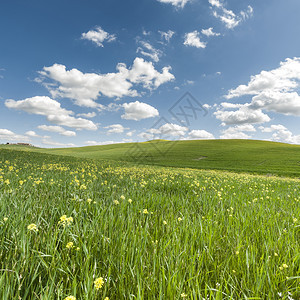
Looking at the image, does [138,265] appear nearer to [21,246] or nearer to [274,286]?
[21,246]

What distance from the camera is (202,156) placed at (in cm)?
5697

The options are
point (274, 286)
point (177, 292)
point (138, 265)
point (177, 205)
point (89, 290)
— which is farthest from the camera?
point (177, 205)

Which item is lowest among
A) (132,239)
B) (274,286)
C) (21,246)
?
(274,286)

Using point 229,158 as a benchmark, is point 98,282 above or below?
above

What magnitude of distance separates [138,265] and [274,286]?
1217mm

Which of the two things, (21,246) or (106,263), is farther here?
(106,263)

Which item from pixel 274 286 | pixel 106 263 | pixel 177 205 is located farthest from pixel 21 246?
pixel 177 205

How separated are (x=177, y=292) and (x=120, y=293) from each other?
450mm

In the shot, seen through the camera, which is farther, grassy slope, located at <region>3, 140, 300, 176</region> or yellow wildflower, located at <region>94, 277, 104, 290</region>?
grassy slope, located at <region>3, 140, 300, 176</region>

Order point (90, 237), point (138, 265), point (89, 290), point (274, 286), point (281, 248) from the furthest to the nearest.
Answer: point (281, 248) < point (90, 237) < point (138, 265) < point (274, 286) < point (89, 290)

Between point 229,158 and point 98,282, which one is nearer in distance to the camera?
point 98,282

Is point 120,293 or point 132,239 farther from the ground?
point 132,239

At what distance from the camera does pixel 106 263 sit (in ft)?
5.57

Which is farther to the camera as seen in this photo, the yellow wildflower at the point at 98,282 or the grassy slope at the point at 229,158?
the grassy slope at the point at 229,158
